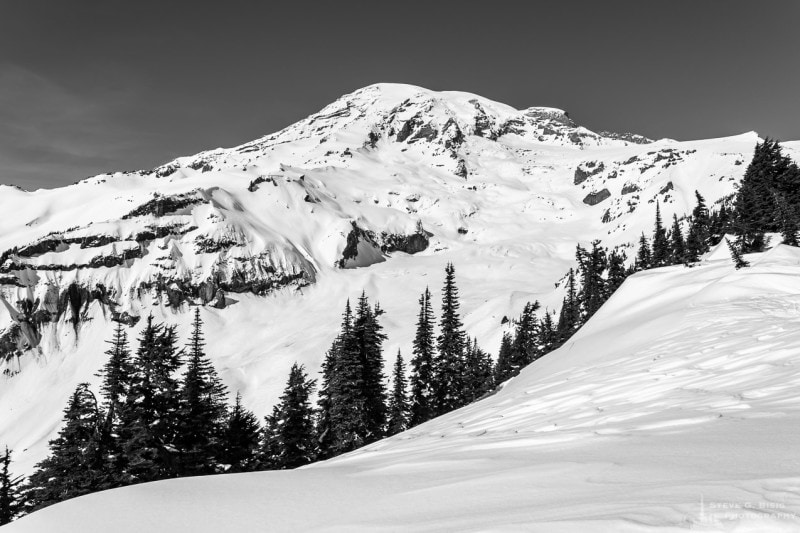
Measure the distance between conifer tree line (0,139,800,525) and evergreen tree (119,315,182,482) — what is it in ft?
0.13

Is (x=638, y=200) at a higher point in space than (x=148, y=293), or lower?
higher

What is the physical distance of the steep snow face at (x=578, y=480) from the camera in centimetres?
273

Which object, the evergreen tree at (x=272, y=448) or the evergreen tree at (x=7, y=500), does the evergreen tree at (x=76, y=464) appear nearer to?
the evergreen tree at (x=7, y=500)

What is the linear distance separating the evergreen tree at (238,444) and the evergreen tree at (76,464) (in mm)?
5463

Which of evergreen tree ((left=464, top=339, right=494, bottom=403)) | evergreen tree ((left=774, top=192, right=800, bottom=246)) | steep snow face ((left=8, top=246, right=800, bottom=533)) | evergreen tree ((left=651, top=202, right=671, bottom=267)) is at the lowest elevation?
evergreen tree ((left=464, top=339, right=494, bottom=403))

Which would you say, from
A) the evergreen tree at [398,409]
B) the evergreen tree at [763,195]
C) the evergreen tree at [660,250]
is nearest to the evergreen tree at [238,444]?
the evergreen tree at [398,409]

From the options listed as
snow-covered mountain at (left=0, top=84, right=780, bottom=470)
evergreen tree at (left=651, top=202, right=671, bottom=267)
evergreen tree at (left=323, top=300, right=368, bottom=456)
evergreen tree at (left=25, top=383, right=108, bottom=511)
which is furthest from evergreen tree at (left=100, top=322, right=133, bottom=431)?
snow-covered mountain at (left=0, top=84, right=780, bottom=470)

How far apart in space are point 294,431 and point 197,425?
274 inches

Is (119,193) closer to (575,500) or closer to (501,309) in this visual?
(501,309)

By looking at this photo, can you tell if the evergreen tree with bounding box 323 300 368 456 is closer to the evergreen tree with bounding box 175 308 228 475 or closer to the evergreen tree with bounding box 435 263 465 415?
the evergreen tree with bounding box 175 308 228 475

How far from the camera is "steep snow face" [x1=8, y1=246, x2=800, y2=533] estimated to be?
273 centimetres

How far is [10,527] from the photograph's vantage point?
4.27 m

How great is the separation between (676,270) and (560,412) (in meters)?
23.3

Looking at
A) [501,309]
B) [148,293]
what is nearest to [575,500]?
[501,309]
